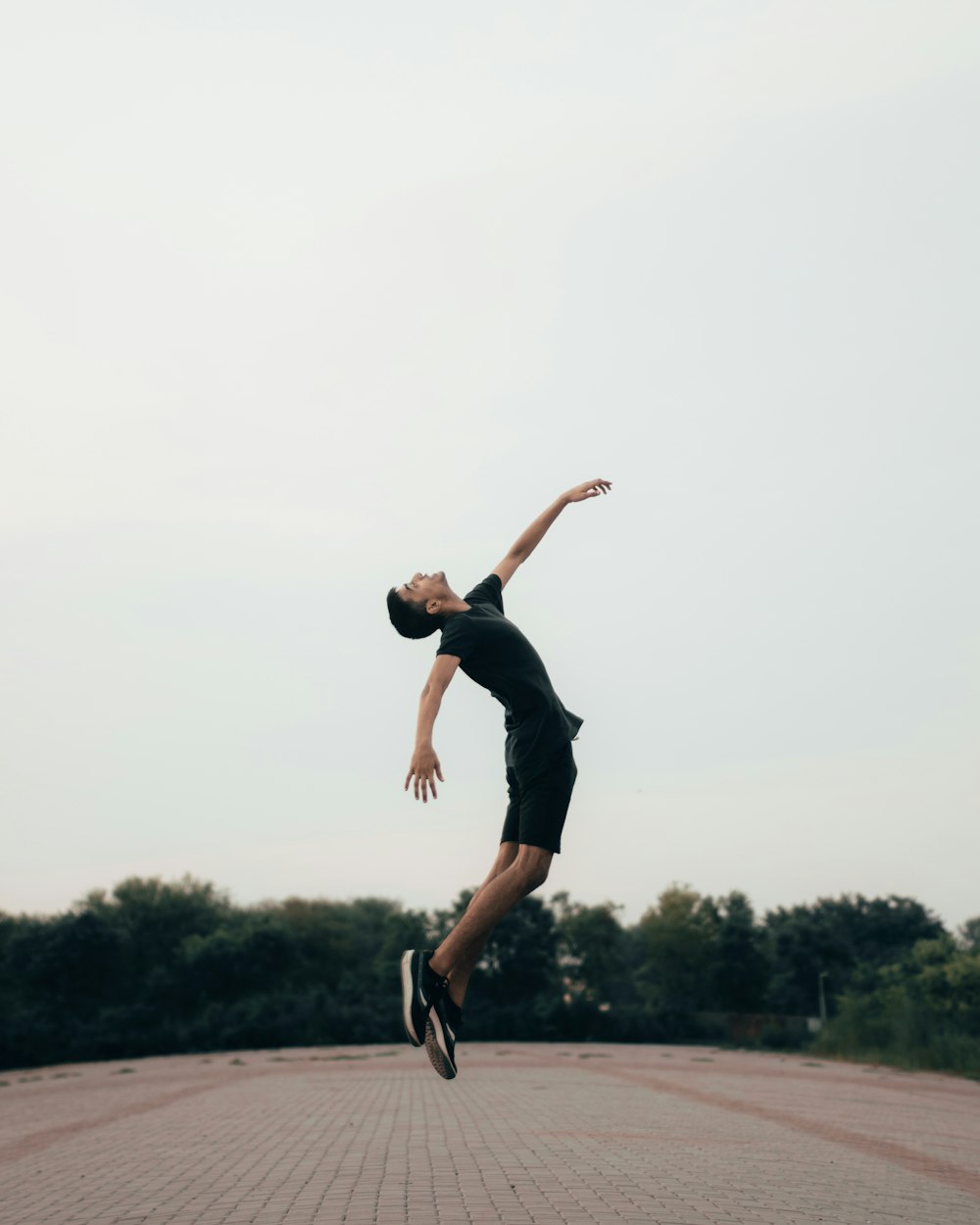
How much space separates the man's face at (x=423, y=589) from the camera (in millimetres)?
5102

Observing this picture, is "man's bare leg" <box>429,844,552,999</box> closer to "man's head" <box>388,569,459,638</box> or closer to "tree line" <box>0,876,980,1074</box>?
"man's head" <box>388,569,459,638</box>

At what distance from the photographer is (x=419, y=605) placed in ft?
16.8

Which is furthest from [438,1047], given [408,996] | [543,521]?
[543,521]

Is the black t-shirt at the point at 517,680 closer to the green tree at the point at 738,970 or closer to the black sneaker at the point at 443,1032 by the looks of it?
the black sneaker at the point at 443,1032

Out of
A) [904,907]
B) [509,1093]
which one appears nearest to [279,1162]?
[509,1093]

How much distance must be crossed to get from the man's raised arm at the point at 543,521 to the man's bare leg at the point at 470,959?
1.39 m

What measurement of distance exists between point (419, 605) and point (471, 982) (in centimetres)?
4721

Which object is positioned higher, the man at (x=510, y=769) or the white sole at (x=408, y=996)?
the man at (x=510, y=769)

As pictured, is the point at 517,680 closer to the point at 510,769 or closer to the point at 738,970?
the point at 510,769

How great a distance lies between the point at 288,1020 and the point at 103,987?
10.1 meters

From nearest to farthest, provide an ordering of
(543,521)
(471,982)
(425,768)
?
(425,768) → (543,521) → (471,982)

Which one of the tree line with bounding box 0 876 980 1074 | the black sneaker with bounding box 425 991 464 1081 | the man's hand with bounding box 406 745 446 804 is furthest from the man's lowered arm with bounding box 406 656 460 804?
the tree line with bounding box 0 876 980 1074

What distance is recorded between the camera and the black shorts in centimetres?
487

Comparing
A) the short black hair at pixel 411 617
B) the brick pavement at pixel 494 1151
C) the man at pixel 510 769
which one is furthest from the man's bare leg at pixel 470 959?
the brick pavement at pixel 494 1151
